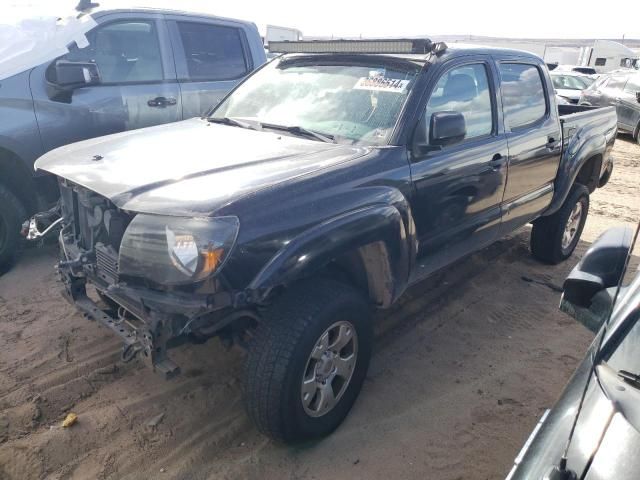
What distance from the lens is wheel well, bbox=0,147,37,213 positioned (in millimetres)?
4137

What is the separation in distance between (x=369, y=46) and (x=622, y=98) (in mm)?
11922

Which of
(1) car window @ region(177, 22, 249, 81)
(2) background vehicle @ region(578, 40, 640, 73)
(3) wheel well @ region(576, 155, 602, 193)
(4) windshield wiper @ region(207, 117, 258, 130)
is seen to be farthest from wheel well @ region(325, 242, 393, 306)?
(2) background vehicle @ region(578, 40, 640, 73)

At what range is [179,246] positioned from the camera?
212 cm

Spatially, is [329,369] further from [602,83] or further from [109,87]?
[602,83]

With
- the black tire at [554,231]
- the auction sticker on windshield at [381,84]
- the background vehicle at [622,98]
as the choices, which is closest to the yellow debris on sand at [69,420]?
the auction sticker on windshield at [381,84]

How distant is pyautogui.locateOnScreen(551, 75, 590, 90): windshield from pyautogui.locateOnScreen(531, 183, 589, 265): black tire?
14.4 meters

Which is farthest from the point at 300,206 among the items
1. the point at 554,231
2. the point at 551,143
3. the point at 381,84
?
the point at 554,231

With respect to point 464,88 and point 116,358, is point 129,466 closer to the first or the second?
point 116,358

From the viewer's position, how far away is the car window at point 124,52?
4504 mm

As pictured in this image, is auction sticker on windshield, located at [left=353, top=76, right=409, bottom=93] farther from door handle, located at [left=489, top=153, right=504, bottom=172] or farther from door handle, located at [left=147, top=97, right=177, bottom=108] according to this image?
door handle, located at [left=147, top=97, right=177, bottom=108]

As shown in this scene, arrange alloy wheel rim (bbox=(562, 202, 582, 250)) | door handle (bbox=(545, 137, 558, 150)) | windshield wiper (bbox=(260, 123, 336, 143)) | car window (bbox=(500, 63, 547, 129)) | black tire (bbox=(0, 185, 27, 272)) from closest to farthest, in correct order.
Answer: windshield wiper (bbox=(260, 123, 336, 143)), car window (bbox=(500, 63, 547, 129)), black tire (bbox=(0, 185, 27, 272)), door handle (bbox=(545, 137, 558, 150)), alloy wheel rim (bbox=(562, 202, 582, 250))

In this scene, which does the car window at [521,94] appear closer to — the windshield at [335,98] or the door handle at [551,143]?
the door handle at [551,143]

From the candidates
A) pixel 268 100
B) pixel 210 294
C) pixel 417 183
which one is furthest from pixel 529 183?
pixel 210 294

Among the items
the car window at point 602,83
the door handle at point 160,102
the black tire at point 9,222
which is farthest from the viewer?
the car window at point 602,83
